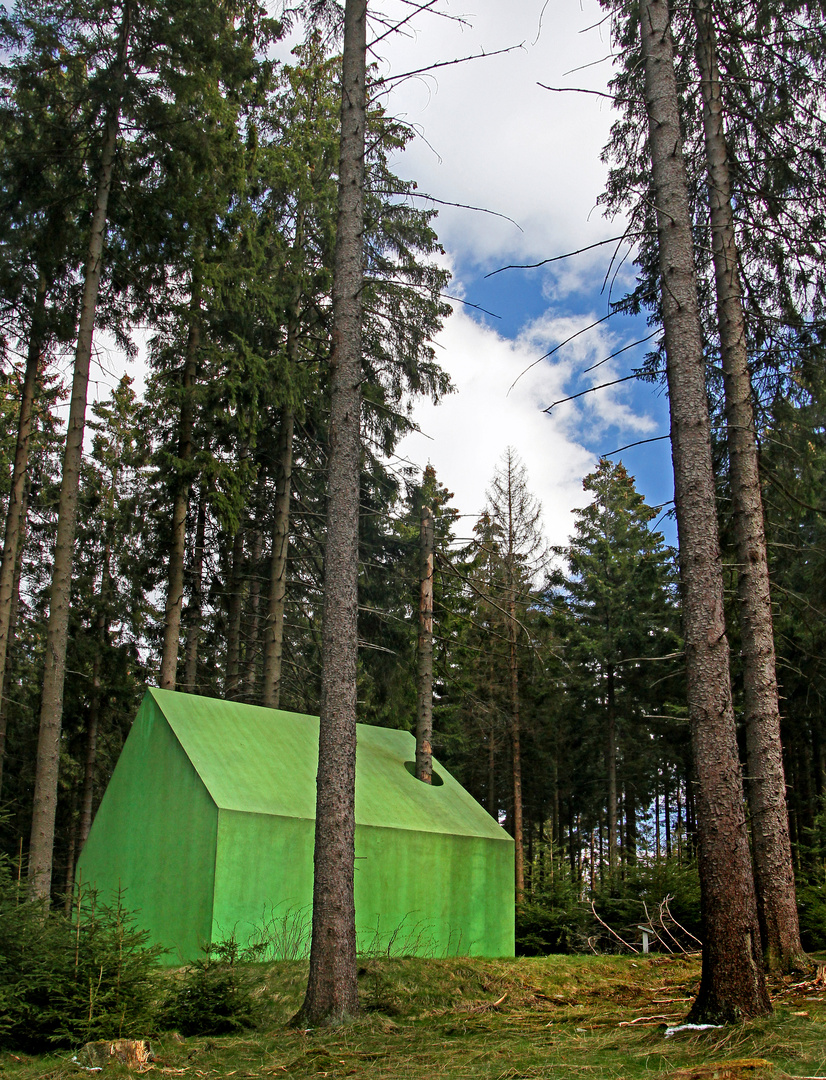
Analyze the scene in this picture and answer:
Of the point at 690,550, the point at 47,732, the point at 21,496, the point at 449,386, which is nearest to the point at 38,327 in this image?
the point at 21,496

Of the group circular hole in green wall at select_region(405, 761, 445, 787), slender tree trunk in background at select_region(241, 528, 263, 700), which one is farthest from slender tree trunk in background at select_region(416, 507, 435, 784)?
slender tree trunk in background at select_region(241, 528, 263, 700)

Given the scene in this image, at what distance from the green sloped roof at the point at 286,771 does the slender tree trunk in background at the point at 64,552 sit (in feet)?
3.78

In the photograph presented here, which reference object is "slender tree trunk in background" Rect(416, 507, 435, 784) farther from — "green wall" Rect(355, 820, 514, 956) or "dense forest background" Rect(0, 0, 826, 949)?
"green wall" Rect(355, 820, 514, 956)

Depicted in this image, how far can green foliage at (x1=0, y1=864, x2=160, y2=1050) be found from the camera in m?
5.07

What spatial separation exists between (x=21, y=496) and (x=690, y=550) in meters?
11.1

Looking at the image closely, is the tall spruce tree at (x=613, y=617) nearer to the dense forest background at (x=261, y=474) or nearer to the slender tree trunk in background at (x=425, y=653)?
the dense forest background at (x=261, y=474)

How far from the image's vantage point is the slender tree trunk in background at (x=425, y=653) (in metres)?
12.8

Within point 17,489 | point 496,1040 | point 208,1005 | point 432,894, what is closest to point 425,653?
point 432,894

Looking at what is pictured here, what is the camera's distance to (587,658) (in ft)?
75.6

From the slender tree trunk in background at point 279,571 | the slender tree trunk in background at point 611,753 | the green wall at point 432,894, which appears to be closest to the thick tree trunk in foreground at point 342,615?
the green wall at point 432,894

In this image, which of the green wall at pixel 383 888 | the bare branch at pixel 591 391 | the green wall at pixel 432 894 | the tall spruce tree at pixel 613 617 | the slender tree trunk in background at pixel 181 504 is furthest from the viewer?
the tall spruce tree at pixel 613 617

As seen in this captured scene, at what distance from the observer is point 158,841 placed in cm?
912

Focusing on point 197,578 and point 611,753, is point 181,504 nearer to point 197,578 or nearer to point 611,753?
point 197,578

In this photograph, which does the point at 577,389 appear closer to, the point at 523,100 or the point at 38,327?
the point at 523,100
